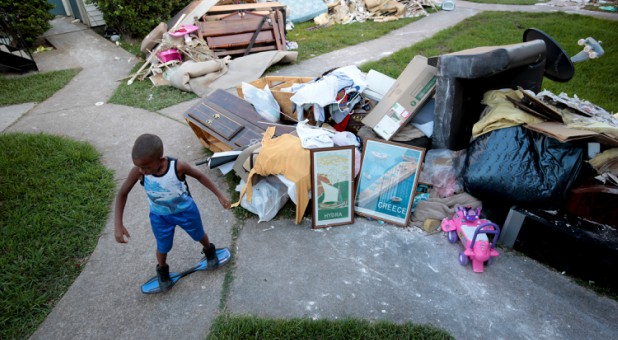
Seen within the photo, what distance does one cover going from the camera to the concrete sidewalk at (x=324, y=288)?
2457 millimetres

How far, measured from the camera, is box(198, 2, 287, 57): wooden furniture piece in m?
7.46

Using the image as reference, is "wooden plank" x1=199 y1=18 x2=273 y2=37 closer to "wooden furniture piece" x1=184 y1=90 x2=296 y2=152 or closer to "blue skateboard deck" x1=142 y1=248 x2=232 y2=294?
"wooden furniture piece" x1=184 y1=90 x2=296 y2=152

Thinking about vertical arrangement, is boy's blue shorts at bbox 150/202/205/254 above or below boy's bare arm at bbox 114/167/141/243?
below

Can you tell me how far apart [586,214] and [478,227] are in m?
0.80

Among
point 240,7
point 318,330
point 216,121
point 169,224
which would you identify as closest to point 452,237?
point 318,330

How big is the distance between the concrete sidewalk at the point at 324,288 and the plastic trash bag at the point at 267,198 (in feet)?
0.35

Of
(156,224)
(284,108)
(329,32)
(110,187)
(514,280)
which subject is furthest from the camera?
(329,32)

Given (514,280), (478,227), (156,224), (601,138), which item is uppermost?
(601,138)

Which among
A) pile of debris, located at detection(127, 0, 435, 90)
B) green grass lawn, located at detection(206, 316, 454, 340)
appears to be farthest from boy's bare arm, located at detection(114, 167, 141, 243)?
pile of debris, located at detection(127, 0, 435, 90)

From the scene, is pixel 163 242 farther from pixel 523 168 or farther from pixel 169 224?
pixel 523 168

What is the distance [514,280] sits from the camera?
2736mm

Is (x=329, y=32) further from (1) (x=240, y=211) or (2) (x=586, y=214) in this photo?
(2) (x=586, y=214)

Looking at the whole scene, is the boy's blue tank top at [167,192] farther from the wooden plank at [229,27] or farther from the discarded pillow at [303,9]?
the discarded pillow at [303,9]

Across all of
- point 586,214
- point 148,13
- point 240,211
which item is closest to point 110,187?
point 240,211
